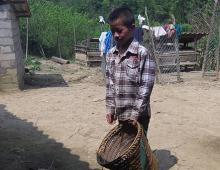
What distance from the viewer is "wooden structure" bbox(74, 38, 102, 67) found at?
17.4 meters

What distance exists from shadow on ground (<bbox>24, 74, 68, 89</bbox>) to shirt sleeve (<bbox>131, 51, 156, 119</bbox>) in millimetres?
8406

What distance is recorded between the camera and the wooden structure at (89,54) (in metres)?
17.4

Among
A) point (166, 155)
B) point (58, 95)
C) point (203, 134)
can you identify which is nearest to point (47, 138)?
point (166, 155)

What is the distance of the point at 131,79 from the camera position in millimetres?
3861

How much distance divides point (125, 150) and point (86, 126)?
11.8ft

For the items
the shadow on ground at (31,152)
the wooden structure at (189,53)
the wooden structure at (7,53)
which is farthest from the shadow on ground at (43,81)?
the shadow on ground at (31,152)

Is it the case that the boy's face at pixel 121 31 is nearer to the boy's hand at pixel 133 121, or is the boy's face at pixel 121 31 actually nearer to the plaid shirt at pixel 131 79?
the plaid shirt at pixel 131 79

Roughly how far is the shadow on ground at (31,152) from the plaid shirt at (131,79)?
1506mm

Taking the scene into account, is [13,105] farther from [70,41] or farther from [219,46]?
[70,41]

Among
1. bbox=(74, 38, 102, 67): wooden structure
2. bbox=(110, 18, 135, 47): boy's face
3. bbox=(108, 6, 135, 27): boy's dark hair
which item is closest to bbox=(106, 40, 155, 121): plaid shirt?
bbox=(110, 18, 135, 47): boy's face

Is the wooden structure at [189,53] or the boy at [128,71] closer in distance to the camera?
the boy at [128,71]

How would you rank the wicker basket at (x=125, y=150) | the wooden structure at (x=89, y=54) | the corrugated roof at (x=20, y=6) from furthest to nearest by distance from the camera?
the wooden structure at (x=89, y=54) < the corrugated roof at (x=20, y=6) < the wicker basket at (x=125, y=150)

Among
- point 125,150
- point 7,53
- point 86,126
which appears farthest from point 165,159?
point 7,53

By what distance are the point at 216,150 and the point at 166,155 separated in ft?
2.38
